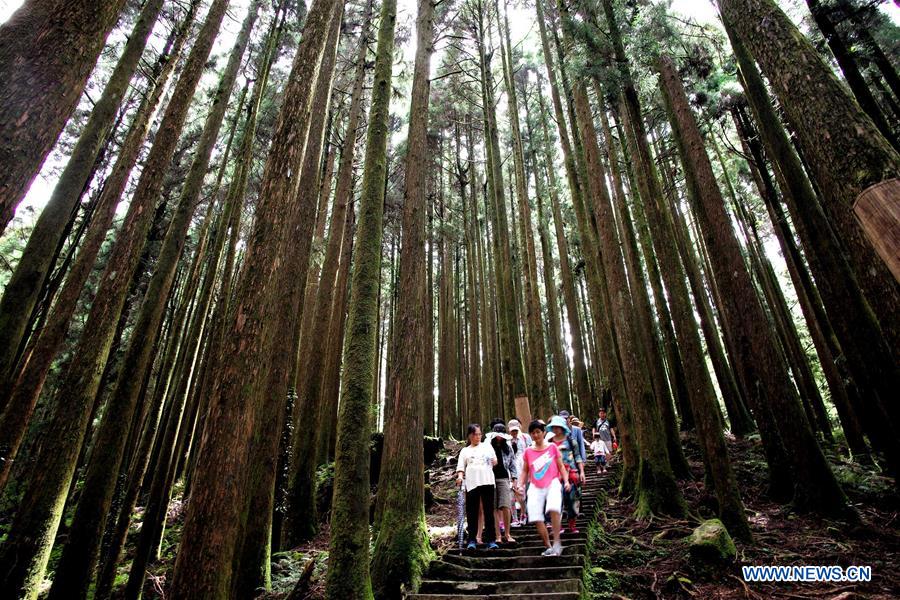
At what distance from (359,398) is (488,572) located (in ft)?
9.04

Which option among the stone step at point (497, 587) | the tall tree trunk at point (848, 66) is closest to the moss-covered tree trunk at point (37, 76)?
the stone step at point (497, 587)

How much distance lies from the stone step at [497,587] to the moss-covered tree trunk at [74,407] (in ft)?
15.0

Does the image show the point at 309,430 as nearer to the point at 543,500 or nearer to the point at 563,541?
the point at 543,500

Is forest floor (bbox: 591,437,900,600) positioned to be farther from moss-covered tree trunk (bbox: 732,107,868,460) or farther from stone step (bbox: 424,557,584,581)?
moss-covered tree trunk (bbox: 732,107,868,460)

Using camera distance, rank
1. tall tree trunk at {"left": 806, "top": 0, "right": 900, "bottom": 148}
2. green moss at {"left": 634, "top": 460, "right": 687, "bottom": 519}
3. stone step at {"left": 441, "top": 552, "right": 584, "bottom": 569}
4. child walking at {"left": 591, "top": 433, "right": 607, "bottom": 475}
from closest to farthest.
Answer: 1. stone step at {"left": 441, "top": 552, "right": 584, "bottom": 569}
2. green moss at {"left": 634, "top": 460, "right": 687, "bottom": 519}
3. tall tree trunk at {"left": 806, "top": 0, "right": 900, "bottom": 148}
4. child walking at {"left": 591, "top": 433, "right": 607, "bottom": 475}

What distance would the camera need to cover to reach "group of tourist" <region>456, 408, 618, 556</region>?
5148mm

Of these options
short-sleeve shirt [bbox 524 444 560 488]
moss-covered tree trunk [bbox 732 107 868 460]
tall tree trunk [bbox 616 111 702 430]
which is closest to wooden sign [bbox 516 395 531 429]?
tall tree trunk [bbox 616 111 702 430]

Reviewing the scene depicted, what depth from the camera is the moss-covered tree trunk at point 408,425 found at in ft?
15.8

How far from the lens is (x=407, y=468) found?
529cm

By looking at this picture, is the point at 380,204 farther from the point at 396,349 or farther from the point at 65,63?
the point at 65,63

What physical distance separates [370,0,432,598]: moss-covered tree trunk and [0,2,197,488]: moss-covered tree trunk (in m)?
4.81

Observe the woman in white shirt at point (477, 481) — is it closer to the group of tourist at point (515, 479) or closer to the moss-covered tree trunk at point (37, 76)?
the group of tourist at point (515, 479)

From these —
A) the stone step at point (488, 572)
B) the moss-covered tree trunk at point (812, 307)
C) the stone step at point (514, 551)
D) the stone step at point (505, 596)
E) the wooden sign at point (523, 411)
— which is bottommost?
the stone step at point (505, 596)

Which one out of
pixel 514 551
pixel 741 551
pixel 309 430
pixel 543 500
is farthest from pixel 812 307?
pixel 309 430
